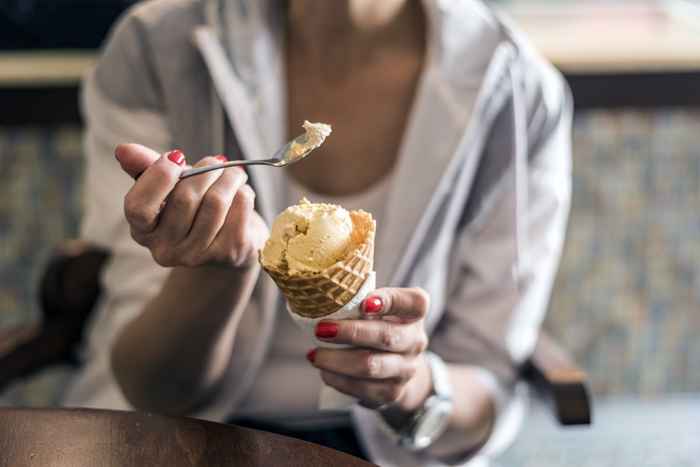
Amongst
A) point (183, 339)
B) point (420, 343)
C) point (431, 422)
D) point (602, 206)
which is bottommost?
point (602, 206)

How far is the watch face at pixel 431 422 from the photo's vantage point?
1.39 m

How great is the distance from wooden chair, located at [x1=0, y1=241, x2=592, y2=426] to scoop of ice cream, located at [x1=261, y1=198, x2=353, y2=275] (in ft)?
1.80

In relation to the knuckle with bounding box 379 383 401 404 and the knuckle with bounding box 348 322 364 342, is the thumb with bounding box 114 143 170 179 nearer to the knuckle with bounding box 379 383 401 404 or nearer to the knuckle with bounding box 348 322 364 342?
the knuckle with bounding box 348 322 364 342

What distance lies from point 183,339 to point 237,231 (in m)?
0.31

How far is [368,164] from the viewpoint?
5.36ft

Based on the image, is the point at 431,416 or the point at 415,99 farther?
the point at 415,99

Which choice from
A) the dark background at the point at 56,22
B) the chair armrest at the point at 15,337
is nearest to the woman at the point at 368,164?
the chair armrest at the point at 15,337

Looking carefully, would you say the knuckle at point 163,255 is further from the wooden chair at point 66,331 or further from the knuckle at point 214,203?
the wooden chair at point 66,331

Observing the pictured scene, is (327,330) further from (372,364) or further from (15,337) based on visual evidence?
(15,337)

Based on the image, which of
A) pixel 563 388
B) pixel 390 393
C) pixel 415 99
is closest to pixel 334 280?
pixel 390 393

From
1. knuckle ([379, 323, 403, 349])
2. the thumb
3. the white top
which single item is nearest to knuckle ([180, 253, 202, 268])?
the thumb

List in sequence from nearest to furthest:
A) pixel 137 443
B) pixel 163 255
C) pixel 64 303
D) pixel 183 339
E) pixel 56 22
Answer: pixel 137 443, pixel 163 255, pixel 183 339, pixel 64 303, pixel 56 22

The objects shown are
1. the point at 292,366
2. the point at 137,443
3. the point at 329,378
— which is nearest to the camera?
the point at 137,443

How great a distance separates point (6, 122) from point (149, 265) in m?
1.01
